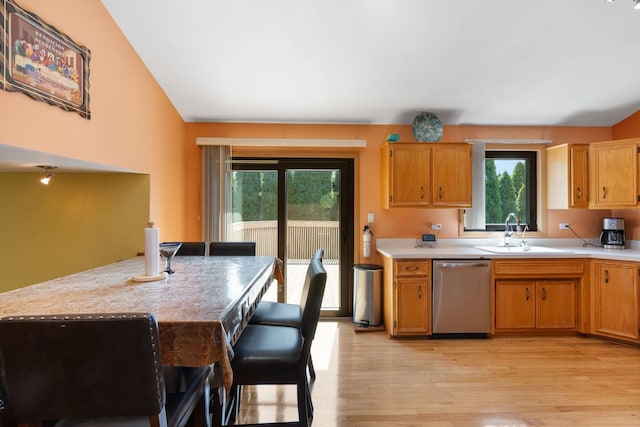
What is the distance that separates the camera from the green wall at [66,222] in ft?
9.48

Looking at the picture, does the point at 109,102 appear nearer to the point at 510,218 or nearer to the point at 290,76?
the point at 290,76

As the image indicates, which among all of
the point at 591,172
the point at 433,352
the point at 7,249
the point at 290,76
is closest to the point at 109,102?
the point at 290,76

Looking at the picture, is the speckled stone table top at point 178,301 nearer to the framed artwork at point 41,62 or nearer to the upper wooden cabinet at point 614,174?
the framed artwork at point 41,62

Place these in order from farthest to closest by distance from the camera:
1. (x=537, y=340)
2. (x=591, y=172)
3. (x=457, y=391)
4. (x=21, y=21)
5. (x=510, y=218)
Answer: (x=510, y=218)
(x=591, y=172)
(x=537, y=340)
(x=457, y=391)
(x=21, y=21)

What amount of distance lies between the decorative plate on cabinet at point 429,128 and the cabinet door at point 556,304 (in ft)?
5.98

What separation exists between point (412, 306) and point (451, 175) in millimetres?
1443

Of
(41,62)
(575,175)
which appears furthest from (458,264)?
(41,62)

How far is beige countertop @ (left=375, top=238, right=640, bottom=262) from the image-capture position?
319 centimetres

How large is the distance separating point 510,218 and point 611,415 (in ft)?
7.57

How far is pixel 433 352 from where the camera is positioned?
9.66 feet

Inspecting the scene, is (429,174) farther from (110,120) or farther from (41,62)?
(41,62)

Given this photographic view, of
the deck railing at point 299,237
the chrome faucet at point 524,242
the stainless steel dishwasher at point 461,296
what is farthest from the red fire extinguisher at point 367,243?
the chrome faucet at point 524,242

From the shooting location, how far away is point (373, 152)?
3.83 meters

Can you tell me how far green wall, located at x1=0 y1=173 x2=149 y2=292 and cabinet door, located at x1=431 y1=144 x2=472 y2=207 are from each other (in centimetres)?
287
